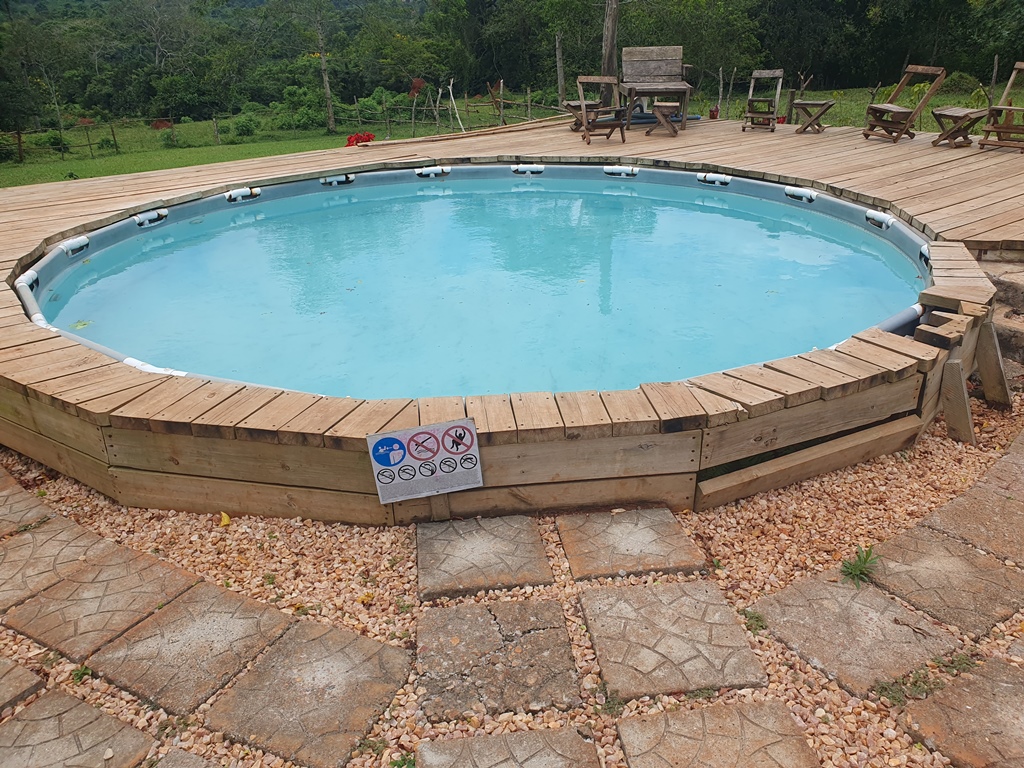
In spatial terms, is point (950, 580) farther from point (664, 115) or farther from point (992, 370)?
point (664, 115)

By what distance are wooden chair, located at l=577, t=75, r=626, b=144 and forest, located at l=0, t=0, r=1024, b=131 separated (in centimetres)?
515

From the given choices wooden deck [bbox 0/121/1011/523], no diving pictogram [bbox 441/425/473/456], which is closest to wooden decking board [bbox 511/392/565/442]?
wooden deck [bbox 0/121/1011/523]

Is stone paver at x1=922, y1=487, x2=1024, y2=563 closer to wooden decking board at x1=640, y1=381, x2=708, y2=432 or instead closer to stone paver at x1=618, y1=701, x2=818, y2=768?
wooden decking board at x1=640, y1=381, x2=708, y2=432

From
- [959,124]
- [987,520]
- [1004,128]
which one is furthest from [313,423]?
[1004,128]

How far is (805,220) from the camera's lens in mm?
7582

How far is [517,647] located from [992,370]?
3164mm

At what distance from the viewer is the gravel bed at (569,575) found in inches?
75.4

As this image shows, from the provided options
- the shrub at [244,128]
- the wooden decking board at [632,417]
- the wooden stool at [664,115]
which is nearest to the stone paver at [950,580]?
the wooden decking board at [632,417]

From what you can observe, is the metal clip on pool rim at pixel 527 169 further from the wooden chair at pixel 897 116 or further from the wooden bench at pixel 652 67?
the wooden chair at pixel 897 116

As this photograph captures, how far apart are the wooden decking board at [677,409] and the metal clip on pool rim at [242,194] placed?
23.2 ft

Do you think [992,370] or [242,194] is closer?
[992,370]

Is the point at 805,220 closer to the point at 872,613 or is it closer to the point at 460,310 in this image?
the point at 460,310

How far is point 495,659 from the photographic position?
7.09 ft

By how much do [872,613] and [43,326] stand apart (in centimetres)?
450
